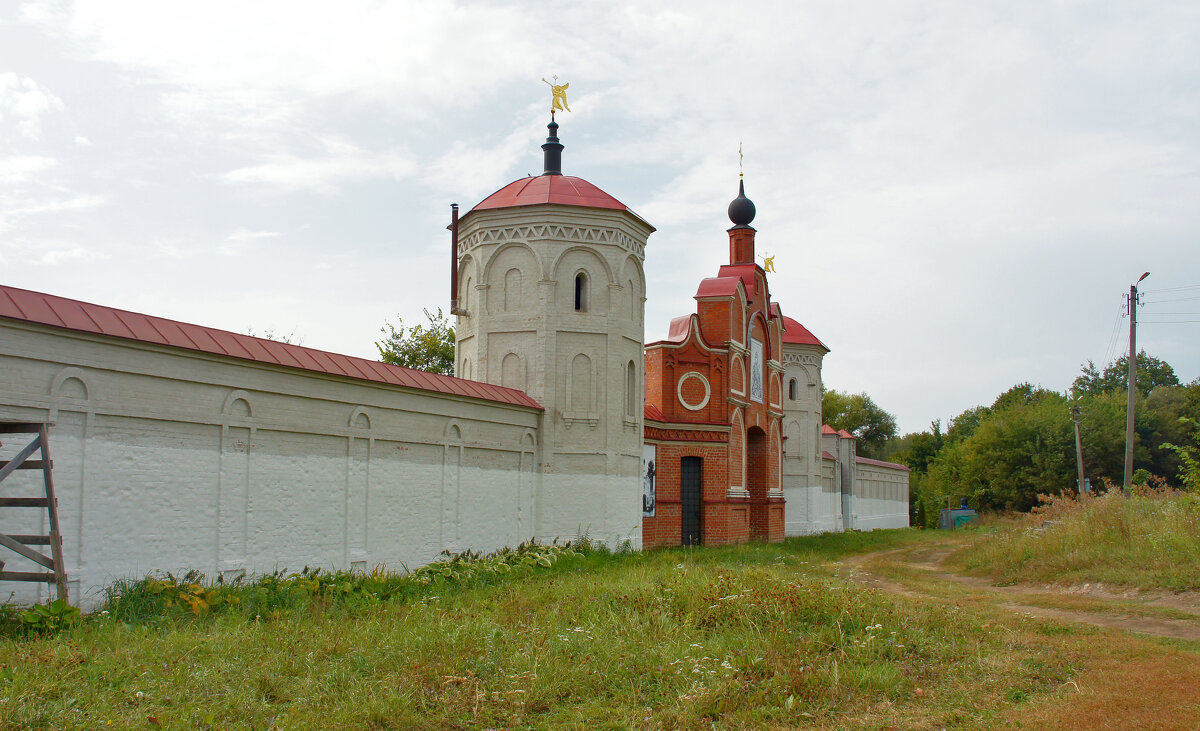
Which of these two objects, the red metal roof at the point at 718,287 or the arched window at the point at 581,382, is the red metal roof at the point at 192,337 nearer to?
the arched window at the point at 581,382

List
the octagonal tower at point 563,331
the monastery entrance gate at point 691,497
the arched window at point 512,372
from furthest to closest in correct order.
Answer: the monastery entrance gate at point 691,497 → the arched window at point 512,372 → the octagonal tower at point 563,331

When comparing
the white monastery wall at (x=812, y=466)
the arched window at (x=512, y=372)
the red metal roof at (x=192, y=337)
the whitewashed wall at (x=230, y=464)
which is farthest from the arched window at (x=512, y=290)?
the white monastery wall at (x=812, y=466)

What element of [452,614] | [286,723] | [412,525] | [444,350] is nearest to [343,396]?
[412,525]

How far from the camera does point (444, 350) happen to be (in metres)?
35.5

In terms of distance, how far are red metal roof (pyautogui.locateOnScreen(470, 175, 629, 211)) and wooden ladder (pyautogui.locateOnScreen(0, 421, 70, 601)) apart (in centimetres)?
1163

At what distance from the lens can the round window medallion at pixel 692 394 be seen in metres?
23.8

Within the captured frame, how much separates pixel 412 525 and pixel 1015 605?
9183 millimetres

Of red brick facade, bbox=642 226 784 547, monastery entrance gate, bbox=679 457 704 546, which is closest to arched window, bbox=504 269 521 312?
red brick facade, bbox=642 226 784 547

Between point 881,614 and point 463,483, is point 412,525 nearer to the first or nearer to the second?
point 463,483

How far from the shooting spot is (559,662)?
25.2 ft

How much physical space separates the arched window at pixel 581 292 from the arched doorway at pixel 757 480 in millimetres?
9327

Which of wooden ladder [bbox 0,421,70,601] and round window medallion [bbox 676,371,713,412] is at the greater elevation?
round window medallion [bbox 676,371,713,412]

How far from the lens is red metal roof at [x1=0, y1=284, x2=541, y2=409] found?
9461 mm

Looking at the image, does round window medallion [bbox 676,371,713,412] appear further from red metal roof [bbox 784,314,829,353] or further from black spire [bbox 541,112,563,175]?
red metal roof [bbox 784,314,829,353]
